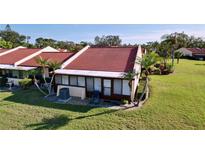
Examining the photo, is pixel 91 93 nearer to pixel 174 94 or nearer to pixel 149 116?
pixel 149 116

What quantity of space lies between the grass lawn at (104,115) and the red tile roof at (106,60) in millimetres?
4441

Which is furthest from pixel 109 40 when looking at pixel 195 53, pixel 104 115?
pixel 104 115

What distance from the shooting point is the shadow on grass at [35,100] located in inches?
602

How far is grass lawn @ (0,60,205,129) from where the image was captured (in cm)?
1241

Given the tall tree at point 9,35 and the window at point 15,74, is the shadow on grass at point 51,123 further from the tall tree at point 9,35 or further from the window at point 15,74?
the tall tree at point 9,35

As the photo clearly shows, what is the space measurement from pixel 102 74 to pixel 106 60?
3.65 meters

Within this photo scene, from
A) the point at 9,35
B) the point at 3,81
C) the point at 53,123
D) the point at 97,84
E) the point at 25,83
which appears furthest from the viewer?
the point at 9,35

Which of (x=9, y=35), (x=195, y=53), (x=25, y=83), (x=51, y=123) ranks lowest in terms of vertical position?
→ (x=51, y=123)

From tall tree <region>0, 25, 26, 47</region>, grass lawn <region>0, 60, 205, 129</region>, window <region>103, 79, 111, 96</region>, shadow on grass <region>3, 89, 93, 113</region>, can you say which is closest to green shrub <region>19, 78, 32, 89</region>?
shadow on grass <region>3, 89, 93, 113</region>

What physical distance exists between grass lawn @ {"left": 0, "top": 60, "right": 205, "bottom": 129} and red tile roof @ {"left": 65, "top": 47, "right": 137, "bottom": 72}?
4.44 metres

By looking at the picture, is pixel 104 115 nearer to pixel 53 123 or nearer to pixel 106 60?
pixel 53 123

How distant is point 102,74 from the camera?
55.2 ft
